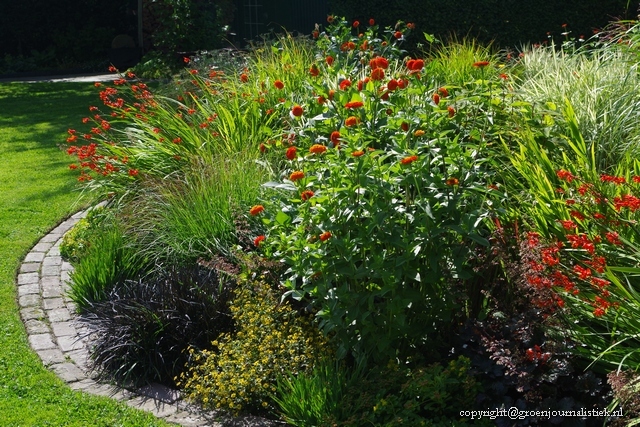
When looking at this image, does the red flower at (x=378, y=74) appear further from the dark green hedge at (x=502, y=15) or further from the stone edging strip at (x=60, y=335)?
the dark green hedge at (x=502, y=15)

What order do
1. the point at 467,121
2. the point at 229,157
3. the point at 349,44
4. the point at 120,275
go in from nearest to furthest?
1. the point at 467,121
2. the point at 120,275
3. the point at 229,157
4. the point at 349,44

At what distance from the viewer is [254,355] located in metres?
4.14

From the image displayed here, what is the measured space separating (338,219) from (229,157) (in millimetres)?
2297

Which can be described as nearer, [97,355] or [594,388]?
[594,388]

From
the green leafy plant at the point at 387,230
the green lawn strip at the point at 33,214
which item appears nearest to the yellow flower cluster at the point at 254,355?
the green leafy plant at the point at 387,230

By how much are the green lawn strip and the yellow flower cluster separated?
1.13 feet

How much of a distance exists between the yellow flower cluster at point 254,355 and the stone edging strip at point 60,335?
0.43 ft

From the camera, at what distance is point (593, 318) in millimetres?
3658

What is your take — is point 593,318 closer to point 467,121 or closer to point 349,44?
point 467,121

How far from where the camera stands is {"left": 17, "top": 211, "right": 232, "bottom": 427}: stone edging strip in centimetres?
413

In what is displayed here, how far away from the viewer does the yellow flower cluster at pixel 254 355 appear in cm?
400

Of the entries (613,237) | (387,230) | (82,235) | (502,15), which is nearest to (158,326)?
(387,230)

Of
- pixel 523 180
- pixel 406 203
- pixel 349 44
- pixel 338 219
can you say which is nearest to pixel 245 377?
pixel 338 219

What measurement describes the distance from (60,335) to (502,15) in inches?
411
